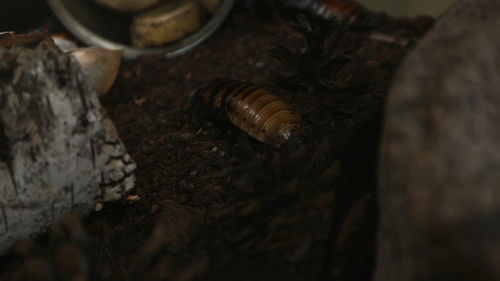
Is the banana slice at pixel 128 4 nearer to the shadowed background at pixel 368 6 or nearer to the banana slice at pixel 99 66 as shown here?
the shadowed background at pixel 368 6

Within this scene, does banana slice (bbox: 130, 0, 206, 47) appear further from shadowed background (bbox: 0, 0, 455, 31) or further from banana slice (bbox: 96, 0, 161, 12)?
shadowed background (bbox: 0, 0, 455, 31)

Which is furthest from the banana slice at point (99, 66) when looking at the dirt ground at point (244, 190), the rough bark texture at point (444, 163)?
the rough bark texture at point (444, 163)

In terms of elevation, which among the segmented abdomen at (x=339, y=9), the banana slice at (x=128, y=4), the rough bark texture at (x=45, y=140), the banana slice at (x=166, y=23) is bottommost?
the segmented abdomen at (x=339, y=9)

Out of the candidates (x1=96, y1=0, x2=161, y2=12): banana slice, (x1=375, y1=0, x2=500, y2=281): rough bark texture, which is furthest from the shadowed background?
(x1=375, y1=0, x2=500, y2=281): rough bark texture

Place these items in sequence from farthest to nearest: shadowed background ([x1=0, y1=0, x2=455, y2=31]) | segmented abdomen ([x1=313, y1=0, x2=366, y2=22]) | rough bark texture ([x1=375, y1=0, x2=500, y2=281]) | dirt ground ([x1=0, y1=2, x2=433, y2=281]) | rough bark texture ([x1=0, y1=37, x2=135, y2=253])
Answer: segmented abdomen ([x1=313, y1=0, x2=366, y2=22]), shadowed background ([x1=0, y1=0, x2=455, y2=31]), rough bark texture ([x1=0, y1=37, x2=135, y2=253]), dirt ground ([x1=0, y1=2, x2=433, y2=281]), rough bark texture ([x1=375, y1=0, x2=500, y2=281])

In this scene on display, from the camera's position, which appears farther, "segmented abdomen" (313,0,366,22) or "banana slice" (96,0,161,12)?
"banana slice" (96,0,161,12)
